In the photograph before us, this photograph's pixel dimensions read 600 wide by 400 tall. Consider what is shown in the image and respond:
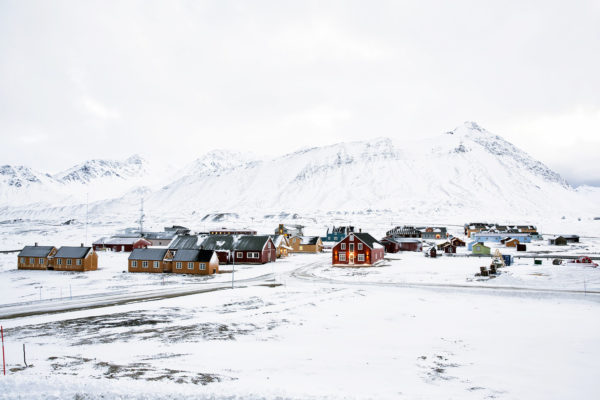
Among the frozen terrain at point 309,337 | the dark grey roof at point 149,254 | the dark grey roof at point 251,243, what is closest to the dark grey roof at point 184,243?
the dark grey roof at point 149,254

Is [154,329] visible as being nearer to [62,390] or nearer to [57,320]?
[57,320]

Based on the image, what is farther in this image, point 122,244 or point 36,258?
point 122,244

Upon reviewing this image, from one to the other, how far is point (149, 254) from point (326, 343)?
43.4 metres

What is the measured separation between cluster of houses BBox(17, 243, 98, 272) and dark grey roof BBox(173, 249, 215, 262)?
14.8 metres

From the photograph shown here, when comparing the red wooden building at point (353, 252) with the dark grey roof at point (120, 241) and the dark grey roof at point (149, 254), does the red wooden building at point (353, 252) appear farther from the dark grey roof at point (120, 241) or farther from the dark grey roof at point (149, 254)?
the dark grey roof at point (120, 241)

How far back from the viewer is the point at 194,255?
2229 inches

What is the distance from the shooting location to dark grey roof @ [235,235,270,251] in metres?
68.3

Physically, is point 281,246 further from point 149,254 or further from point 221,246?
point 149,254

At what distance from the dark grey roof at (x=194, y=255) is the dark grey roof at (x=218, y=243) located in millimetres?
9313

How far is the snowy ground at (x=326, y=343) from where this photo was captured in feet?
50.5

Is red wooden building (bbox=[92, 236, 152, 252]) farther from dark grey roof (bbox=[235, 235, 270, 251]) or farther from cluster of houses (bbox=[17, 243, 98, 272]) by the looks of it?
dark grey roof (bbox=[235, 235, 270, 251])

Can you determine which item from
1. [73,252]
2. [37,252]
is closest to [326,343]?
[73,252]

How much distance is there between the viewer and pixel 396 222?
17650 cm

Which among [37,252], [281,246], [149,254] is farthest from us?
[281,246]
